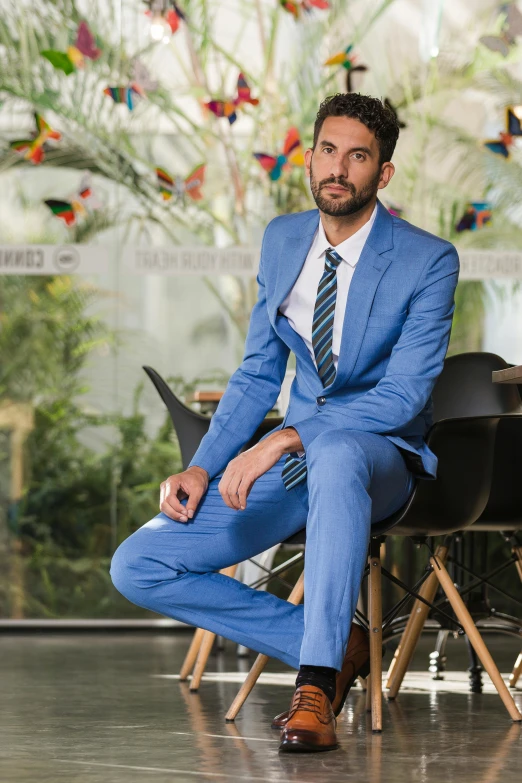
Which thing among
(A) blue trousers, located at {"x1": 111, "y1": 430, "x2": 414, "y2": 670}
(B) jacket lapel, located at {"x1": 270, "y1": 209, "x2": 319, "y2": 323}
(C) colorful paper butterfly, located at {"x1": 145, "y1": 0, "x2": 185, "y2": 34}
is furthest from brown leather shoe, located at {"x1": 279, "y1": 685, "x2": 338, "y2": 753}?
(C) colorful paper butterfly, located at {"x1": 145, "y1": 0, "x2": 185, "y2": 34}

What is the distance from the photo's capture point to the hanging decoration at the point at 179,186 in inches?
229

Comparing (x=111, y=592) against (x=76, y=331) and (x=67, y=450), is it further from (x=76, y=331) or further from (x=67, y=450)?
(x=76, y=331)

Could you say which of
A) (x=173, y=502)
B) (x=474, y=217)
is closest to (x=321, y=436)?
(x=173, y=502)

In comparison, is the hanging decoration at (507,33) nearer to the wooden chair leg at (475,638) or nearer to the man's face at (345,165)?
the man's face at (345,165)

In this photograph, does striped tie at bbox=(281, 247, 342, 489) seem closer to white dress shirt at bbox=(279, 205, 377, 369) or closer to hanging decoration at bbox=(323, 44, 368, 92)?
white dress shirt at bbox=(279, 205, 377, 369)

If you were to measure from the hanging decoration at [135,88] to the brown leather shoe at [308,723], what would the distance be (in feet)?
13.1

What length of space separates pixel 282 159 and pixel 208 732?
141 inches

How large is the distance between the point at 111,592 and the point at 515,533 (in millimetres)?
2453

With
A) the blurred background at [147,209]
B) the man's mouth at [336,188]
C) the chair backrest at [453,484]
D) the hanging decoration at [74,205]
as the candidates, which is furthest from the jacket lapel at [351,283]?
the hanging decoration at [74,205]

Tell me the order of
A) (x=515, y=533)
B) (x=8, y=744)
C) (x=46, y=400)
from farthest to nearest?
(x=46, y=400) → (x=515, y=533) → (x=8, y=744)

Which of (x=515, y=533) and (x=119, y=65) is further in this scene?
(x=119, y=65)

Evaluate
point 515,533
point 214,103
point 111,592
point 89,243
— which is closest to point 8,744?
point 515,533

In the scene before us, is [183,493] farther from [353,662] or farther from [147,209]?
[147,209]

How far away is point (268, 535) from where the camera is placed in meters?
2.80
